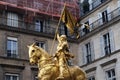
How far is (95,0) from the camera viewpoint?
38.5 metres

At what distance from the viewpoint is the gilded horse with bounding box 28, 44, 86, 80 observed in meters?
13.3

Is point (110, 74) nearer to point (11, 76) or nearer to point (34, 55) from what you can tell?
point (11, 76)

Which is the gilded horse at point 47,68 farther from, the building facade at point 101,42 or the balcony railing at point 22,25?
the balcony railing at point 22,25

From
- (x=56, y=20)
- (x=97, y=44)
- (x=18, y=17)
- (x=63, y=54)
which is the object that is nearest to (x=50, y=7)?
(x=56, y=20)

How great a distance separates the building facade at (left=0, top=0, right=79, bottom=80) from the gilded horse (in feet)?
64.9

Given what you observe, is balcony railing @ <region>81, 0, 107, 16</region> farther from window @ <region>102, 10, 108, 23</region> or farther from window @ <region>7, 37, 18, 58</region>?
window @ <region>7, 37, 18, 58</region>

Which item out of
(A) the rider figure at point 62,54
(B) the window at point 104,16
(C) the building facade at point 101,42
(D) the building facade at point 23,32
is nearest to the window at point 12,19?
(D) the building facade at point 23,32

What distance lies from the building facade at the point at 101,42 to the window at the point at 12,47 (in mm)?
6760

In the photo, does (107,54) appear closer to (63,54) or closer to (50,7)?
(50,7)

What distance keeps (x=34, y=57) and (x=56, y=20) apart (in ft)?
83.7

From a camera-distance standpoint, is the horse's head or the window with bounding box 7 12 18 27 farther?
the window with bounding box 7 12 18 27

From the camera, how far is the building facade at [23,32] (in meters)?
33.9

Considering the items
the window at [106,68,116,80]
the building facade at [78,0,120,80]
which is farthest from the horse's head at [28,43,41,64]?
the window at [106,68,116,80]

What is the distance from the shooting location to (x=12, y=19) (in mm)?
35750
